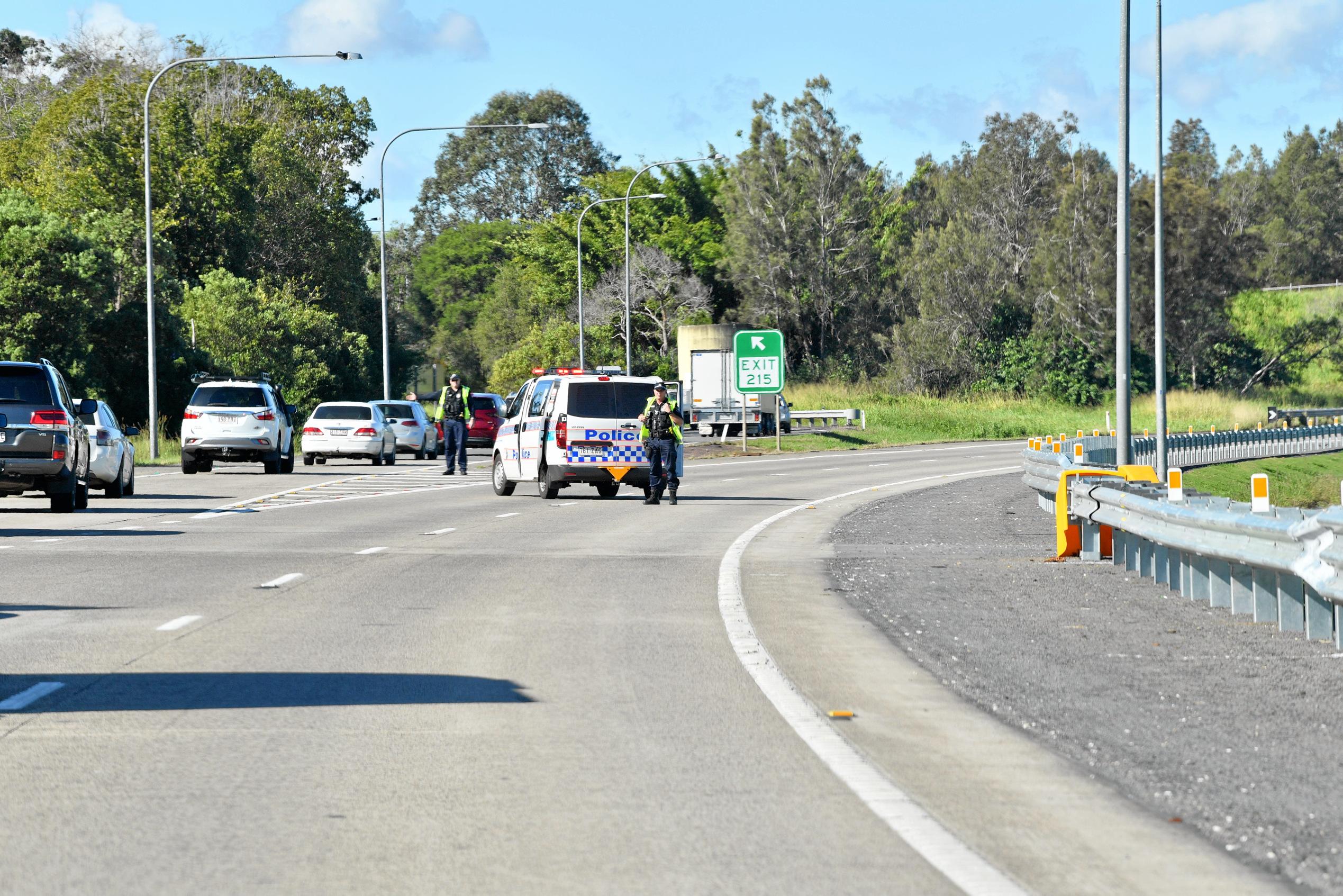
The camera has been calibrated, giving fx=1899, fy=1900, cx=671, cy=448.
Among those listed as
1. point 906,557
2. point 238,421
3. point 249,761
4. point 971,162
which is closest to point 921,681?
point 249,761

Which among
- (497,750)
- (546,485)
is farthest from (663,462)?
(497,750)

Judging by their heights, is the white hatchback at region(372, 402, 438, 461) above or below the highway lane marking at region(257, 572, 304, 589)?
above

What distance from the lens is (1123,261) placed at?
81.9 feet

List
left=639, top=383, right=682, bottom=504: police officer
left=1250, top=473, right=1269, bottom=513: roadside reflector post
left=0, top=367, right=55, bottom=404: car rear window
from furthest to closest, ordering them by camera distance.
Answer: left=639, top=383, right=682, bottom=504: police officer, left=0, top=367, right=55, bottom=404: car rear window, left=1250, top=473, right=1269, bottom=513: roadside reflector post

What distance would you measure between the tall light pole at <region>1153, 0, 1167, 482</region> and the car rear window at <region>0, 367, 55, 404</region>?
15139mm

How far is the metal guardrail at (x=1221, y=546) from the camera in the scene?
1041 cm

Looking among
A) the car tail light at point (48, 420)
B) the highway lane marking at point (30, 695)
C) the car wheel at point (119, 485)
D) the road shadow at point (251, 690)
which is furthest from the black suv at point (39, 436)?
the highway lane marking at point (30, 695)

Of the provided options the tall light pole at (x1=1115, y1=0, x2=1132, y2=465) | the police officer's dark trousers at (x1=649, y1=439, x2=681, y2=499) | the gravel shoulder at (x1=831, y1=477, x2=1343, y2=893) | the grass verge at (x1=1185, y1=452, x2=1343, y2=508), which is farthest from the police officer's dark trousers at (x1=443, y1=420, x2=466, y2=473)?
the gravel shoulder at (x1=831, y1=477, x2=1343, y2=893)

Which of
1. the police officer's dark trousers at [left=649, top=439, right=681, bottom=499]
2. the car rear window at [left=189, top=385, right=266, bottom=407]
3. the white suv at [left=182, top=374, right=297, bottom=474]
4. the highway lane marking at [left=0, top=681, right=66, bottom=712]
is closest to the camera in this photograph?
the highway lane marking at [left=0, top=681, right=66, bottom=712]

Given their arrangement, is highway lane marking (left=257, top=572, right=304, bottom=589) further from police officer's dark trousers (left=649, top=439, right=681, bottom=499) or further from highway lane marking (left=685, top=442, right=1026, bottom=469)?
highway lane marking (left=685, top=442, right=1026, bottom=469)

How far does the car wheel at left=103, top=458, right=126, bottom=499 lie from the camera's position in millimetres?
27719

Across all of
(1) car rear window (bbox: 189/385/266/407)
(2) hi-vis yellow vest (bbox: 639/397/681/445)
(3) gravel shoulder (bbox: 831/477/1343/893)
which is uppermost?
(1) car rear window (bbox: 189/385/266/407)

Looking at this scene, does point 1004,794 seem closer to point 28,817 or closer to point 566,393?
point 28,817

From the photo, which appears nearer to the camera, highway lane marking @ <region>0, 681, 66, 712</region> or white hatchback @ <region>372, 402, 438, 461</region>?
highway lane marking @ <region>0, 681, 66, 712</region>
